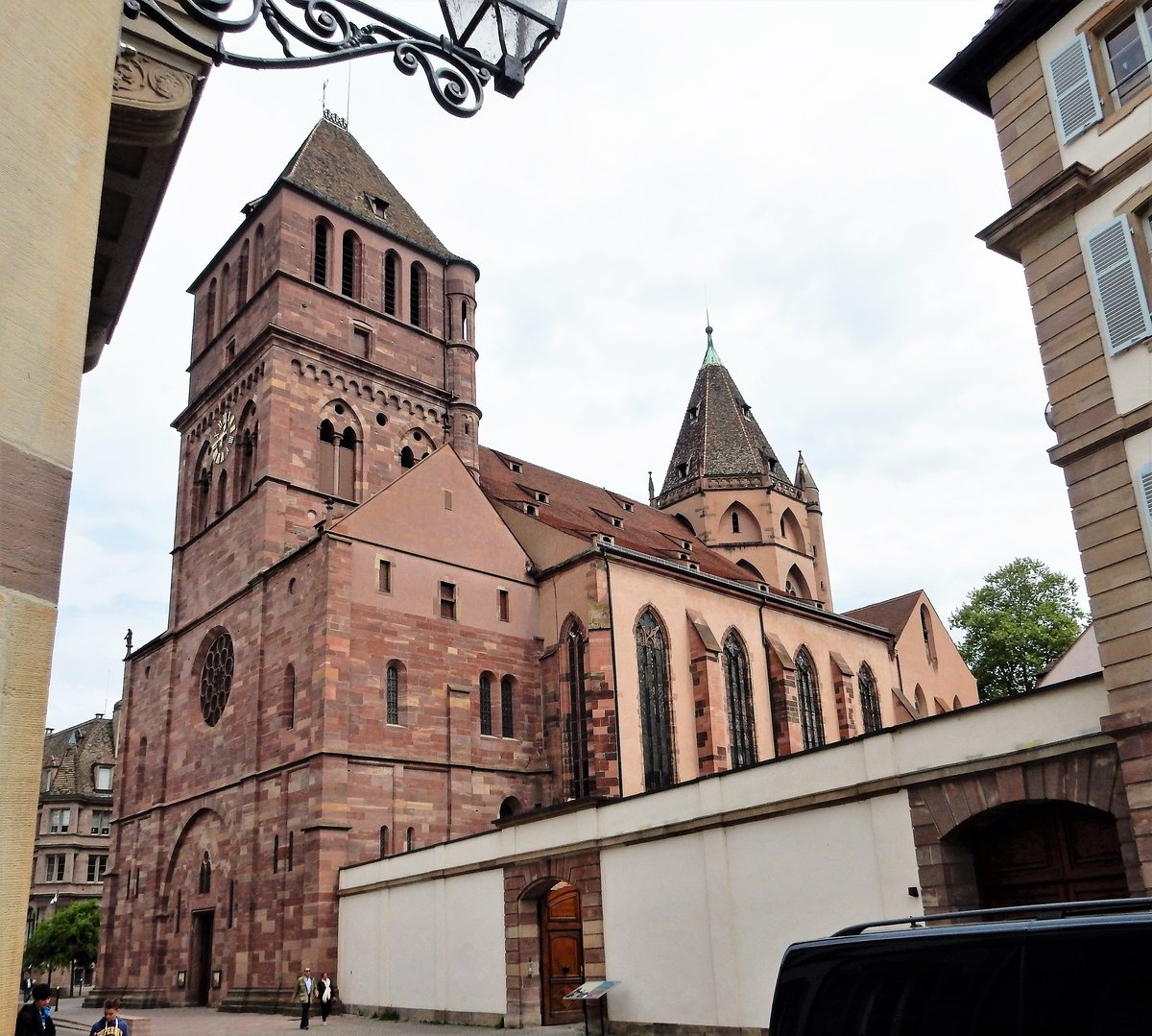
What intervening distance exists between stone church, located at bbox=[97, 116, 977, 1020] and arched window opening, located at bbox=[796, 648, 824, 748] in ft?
0.36

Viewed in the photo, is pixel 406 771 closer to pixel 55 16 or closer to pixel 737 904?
pixel 737 904

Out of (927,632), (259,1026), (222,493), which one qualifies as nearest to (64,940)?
(222,493)

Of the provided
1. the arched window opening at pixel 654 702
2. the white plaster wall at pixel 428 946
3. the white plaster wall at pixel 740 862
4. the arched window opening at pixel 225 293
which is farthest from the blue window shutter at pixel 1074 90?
the arched window opening at pixel 225 293

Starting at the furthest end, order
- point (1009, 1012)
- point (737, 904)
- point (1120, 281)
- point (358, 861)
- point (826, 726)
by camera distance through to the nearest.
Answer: point (826, 726), point (358, 861), point (737, 904), point (1120, 281), point (1009, 1012)

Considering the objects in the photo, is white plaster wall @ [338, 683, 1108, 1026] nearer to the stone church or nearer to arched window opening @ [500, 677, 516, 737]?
the stone church

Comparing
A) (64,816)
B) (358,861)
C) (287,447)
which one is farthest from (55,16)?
(64,816)

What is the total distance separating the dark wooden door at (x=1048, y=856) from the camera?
13.3 m

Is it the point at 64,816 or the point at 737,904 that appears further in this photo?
the point at 64,816

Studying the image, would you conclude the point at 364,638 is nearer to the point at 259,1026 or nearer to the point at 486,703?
the point at 486,703

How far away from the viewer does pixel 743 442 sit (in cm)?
5359

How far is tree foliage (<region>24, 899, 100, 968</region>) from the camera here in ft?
168

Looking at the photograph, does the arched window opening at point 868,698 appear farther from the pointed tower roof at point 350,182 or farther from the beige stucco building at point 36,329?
the beige stucco building at point 36,329

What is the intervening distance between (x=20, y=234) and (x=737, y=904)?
1561 centimetres

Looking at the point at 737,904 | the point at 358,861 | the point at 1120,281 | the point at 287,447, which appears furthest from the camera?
the point at 287,447
